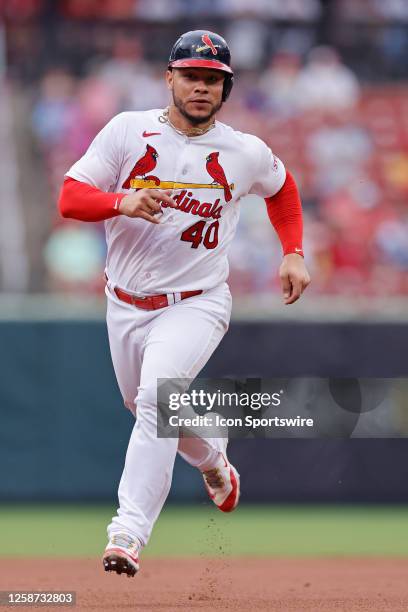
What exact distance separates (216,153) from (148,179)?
0.31 metres

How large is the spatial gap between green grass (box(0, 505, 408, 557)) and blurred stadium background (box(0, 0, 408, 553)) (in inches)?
4.0

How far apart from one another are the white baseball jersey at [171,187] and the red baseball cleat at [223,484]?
0.95 metres

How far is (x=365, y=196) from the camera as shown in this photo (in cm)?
1117

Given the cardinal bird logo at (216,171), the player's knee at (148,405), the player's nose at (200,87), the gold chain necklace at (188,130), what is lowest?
the player's knee at (148,405)

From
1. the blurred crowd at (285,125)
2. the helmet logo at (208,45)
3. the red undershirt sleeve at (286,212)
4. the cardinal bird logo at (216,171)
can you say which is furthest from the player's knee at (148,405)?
the blurred crowd at (285,125)

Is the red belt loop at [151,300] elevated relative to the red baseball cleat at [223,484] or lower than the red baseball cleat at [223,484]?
elevated

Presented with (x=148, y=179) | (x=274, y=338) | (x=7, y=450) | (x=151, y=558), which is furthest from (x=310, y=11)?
(x=148, y=179)

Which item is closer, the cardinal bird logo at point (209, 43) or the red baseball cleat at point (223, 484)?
the cardinal bird logo at point (209, 43)

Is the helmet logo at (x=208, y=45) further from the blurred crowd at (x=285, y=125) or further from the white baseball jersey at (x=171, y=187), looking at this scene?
the blurred crowd at (x=285, y=125)

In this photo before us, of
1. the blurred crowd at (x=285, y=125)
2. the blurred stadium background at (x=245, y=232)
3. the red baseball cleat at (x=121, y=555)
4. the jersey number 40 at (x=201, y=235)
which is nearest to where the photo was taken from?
the red baseball cleat at (x=121, y=555)

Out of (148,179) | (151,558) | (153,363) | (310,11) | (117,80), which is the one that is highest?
(310,11)

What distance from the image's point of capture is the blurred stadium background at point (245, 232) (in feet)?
26.5

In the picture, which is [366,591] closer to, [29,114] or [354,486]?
[354,486]

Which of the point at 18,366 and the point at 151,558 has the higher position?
the point at 18,366
